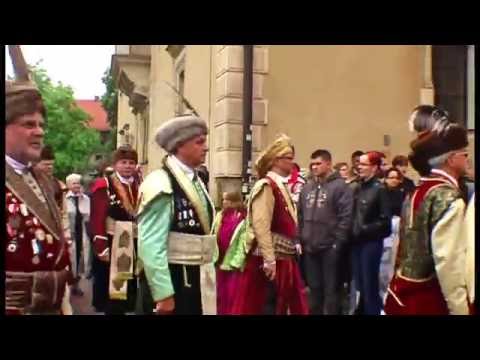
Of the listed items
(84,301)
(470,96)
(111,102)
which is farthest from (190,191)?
(470,96)

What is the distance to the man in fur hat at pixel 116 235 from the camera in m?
5.48

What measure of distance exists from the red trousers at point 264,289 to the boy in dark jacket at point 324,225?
0.73 metres

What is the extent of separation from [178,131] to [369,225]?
6.92ft

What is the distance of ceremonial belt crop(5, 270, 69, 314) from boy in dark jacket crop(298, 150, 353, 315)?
107 inches

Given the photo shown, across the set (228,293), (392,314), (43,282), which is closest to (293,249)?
(228,293)

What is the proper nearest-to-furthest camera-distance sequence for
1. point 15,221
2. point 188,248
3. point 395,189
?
point 15,221, point 188,248, point 395,189

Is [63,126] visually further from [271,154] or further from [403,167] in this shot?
[403,167]

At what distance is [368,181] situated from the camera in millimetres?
6145

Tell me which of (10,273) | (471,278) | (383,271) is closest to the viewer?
(10,273)

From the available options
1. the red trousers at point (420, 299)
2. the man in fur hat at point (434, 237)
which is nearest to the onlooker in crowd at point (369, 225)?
the man in fur hat at point (434, 237)

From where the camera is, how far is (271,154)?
219 inches

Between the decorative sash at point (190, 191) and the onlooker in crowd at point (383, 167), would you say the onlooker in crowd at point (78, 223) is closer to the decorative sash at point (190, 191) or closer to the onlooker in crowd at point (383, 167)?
the decorative sash at point (190, 191)

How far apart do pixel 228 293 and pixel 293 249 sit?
1.73 ft
